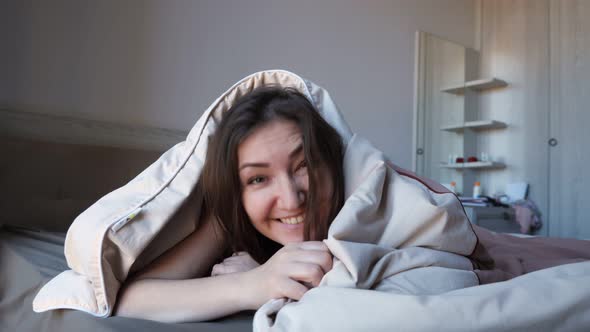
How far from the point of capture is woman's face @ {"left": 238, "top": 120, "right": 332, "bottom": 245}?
2.70 ft

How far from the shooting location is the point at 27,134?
1904mm

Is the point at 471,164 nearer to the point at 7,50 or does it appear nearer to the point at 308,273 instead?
the point at 7,50

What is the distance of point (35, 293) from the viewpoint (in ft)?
3.11

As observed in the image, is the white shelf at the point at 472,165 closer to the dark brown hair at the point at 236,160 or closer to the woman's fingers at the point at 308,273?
the dark brown hair at the point at 236,160

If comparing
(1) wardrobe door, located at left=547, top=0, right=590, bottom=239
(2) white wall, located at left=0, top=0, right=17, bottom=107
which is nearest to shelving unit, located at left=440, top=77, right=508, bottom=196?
(1) wardrobe door, located at left=547, top=0, right=590, bottom=239

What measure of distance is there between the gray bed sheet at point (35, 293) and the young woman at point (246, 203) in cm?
4

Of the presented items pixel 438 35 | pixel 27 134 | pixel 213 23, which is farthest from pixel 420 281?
pixel 438 35

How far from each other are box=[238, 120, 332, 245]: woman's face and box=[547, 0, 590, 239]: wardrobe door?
3201mm

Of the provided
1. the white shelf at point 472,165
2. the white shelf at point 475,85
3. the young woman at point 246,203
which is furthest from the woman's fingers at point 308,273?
the white shelf at point 475,85

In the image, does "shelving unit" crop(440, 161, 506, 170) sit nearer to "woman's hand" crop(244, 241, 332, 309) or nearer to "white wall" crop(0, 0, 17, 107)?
"white wall" crop(0, 0, 17, 107)

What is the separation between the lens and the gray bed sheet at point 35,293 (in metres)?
0.65

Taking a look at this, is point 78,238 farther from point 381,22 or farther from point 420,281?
point 381,22

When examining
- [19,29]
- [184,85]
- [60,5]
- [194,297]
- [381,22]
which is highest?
[381,22]

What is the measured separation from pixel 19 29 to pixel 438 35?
9.69ft
